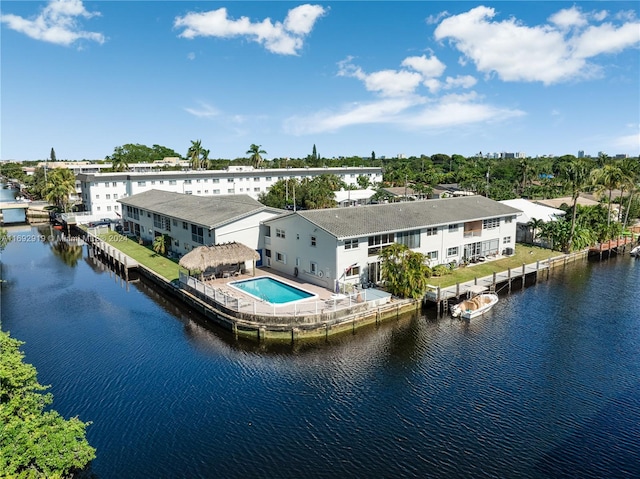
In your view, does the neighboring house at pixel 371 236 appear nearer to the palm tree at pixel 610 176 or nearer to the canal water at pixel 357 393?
the canal water at pixel 357 393

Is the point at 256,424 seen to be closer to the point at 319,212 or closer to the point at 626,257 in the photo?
the point at 319,212

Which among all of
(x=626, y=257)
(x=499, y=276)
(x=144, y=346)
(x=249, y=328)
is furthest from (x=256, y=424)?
(x=626, y=257)

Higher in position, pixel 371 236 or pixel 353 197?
pixel 353 197

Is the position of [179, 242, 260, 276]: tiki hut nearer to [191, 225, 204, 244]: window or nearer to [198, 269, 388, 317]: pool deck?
[198, 269, 388, 317]: pool deck

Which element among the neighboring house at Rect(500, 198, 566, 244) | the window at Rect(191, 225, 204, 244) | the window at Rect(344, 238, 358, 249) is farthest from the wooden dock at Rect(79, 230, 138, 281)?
the neighboring house at Rect(500, 198, 566, 244)

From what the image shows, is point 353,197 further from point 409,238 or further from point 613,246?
point 409,238

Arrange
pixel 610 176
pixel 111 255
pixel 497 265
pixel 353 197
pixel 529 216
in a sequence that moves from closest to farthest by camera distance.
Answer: pixel 497 265
pixel 111 255
pixel 610 176
pixel 529 216
pixel 353 197

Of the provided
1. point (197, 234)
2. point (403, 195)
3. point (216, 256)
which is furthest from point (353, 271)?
point (403, 195)
